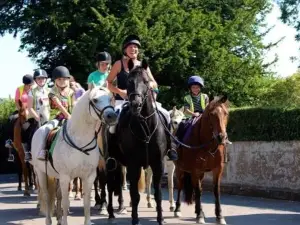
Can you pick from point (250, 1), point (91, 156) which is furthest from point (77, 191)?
point (250, 1)

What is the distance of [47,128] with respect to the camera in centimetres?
1110

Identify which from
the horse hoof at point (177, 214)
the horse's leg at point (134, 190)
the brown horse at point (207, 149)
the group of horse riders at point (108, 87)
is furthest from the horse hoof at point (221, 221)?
the horse's leg at point (134, 190)

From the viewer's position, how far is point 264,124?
17.5 meters

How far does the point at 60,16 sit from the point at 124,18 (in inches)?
118

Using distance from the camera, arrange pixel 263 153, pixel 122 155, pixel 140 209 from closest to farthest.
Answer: pixel 122 155, pixel 140 209, pixel 263 153

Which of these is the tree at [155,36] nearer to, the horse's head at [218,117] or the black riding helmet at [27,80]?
the black riding helmet at [27,80]

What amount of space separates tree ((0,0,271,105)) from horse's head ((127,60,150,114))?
56.2 ft

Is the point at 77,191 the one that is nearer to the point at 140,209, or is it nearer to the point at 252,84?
the point at 140,209

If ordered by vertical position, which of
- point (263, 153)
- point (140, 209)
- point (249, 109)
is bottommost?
point (140, 209)

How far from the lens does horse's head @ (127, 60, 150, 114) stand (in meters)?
9.67

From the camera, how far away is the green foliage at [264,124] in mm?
16484

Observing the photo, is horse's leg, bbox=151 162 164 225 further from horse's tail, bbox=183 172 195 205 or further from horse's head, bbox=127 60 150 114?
Result: horse's tail, bbox=183 172 195 205

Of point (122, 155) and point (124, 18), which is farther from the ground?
point (124, 18)

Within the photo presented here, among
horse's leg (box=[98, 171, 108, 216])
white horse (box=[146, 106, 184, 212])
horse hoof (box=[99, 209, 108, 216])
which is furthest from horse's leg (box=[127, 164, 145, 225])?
white horse (box=[146, 106, 184, 212])
